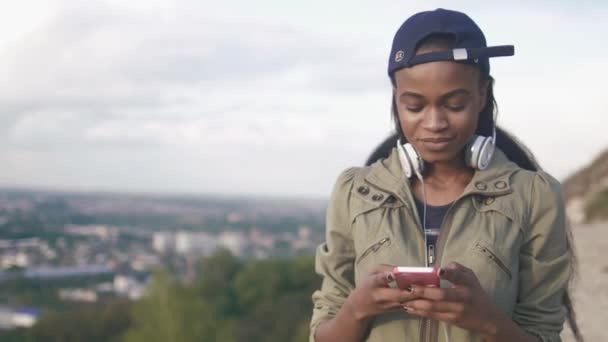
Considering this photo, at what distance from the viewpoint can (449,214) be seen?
204 centimetres

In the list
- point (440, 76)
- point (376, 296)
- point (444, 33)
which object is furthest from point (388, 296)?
point (444, 33)

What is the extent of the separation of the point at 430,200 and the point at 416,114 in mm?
231

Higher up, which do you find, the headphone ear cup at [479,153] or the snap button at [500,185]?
the headphone ear cup at [479,153]

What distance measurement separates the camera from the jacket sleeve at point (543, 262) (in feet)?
6.65

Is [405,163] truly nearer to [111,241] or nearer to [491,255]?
[491,255]

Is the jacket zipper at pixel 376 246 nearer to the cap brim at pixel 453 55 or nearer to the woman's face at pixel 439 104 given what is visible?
the woman's face at pixel 439 104

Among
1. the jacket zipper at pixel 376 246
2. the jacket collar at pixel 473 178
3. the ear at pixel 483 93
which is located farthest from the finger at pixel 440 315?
the ear at pixel 483 93

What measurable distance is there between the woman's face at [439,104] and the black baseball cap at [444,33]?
0.06 feet

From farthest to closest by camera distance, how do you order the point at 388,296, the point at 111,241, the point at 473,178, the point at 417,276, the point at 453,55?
the point at 111,241 < the point at 473,178 < the point at 453,55 < the point at 388,296 < the point at 417,276

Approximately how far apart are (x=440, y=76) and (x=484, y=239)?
40 centimetres

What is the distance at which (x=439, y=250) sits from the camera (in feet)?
6.59

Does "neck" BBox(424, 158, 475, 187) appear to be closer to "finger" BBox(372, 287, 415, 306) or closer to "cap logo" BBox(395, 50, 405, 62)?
"cap logo" BBox(395, 50, 405, 62)

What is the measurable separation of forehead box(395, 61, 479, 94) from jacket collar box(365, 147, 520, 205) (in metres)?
0.23

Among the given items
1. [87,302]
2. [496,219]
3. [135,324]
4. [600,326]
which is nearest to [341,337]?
[496,219]
